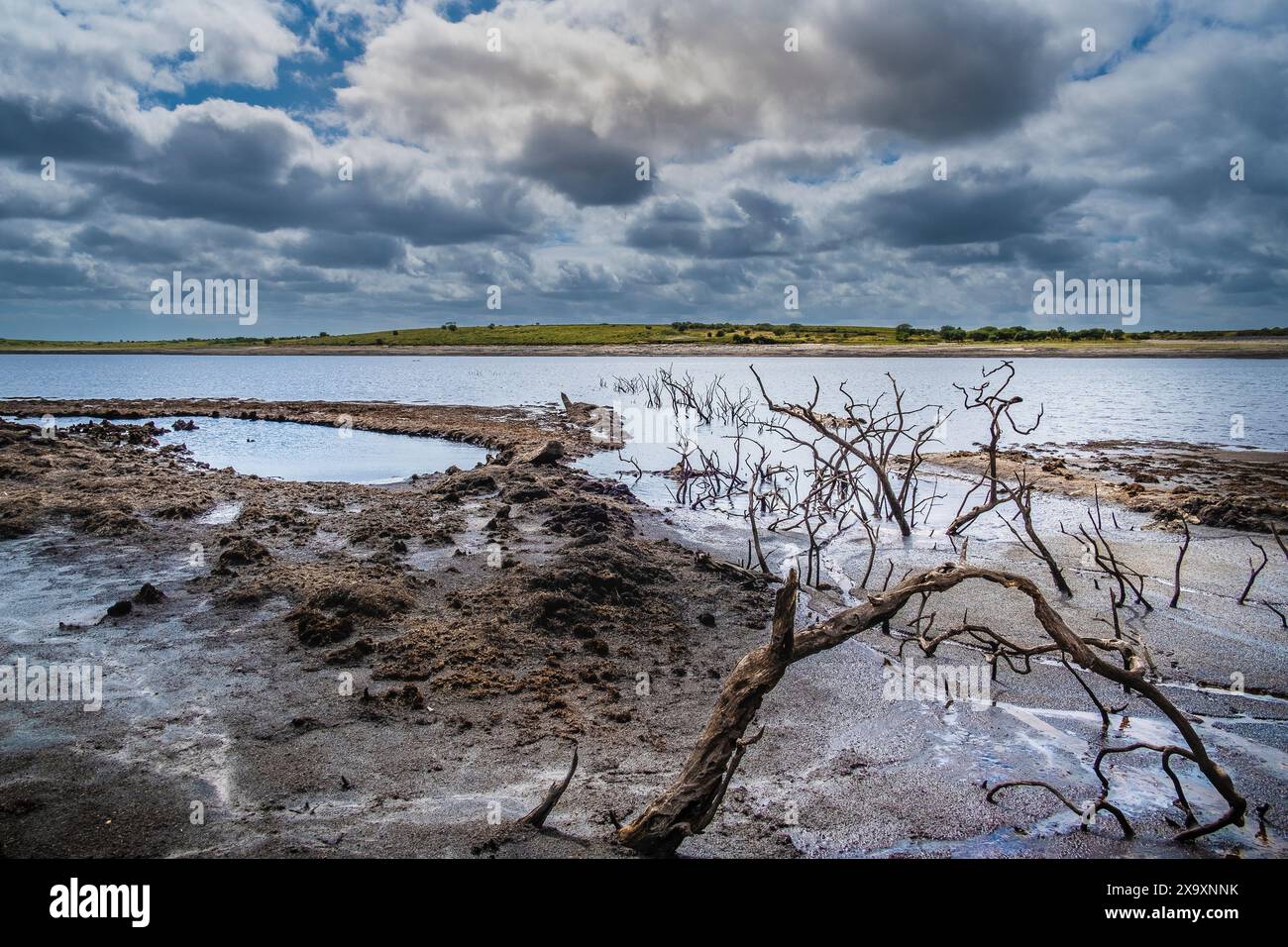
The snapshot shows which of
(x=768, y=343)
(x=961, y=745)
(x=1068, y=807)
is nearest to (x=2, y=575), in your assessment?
(x=961, y=745)

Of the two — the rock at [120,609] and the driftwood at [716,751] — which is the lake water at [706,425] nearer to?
the driftwood at [716,751]

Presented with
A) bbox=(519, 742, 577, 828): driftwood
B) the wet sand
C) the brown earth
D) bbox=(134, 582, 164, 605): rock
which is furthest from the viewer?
bbox=(134, 582, 164, 605): rock

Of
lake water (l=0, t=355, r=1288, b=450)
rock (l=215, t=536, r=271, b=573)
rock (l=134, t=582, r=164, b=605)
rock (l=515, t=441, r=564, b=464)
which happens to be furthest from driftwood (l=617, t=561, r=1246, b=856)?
lake water (l=0, t=355, r=1288, b=450)

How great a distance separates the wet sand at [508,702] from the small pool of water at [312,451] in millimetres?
8080

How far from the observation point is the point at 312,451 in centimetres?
2559

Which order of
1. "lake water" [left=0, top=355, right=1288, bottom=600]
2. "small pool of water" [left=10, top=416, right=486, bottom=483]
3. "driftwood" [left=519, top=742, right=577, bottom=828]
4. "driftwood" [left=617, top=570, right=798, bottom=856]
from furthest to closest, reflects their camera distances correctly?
"small pool of water" [left=10, top=416, right=486, bottom=483]
"lake water" [left=0, top=355, right=1288, bottom=600]
"driftwood" [left=519, top=742, right=577, bottom=828]
"driftwood" [left=617, top=570, right=798, bottom=856]

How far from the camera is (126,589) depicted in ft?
31.6

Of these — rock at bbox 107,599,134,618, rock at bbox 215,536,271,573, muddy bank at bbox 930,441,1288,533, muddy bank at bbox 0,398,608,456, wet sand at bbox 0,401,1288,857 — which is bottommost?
wet sand at bbox 0,401,1288,857

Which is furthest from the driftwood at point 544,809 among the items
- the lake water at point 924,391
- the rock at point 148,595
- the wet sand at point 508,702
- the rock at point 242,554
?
the lake water at point 924,391

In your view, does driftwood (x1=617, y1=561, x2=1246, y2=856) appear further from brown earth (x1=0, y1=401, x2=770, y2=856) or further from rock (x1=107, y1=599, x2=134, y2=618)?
rock (x1=107, y1=599, x2=134, y2=618)

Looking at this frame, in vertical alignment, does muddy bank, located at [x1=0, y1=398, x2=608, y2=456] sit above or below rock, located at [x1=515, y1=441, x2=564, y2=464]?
above

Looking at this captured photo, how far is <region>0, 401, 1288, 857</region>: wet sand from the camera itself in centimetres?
488

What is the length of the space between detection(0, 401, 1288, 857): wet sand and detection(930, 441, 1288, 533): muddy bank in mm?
1286

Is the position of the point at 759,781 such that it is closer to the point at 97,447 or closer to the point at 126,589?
the point at 126,589
